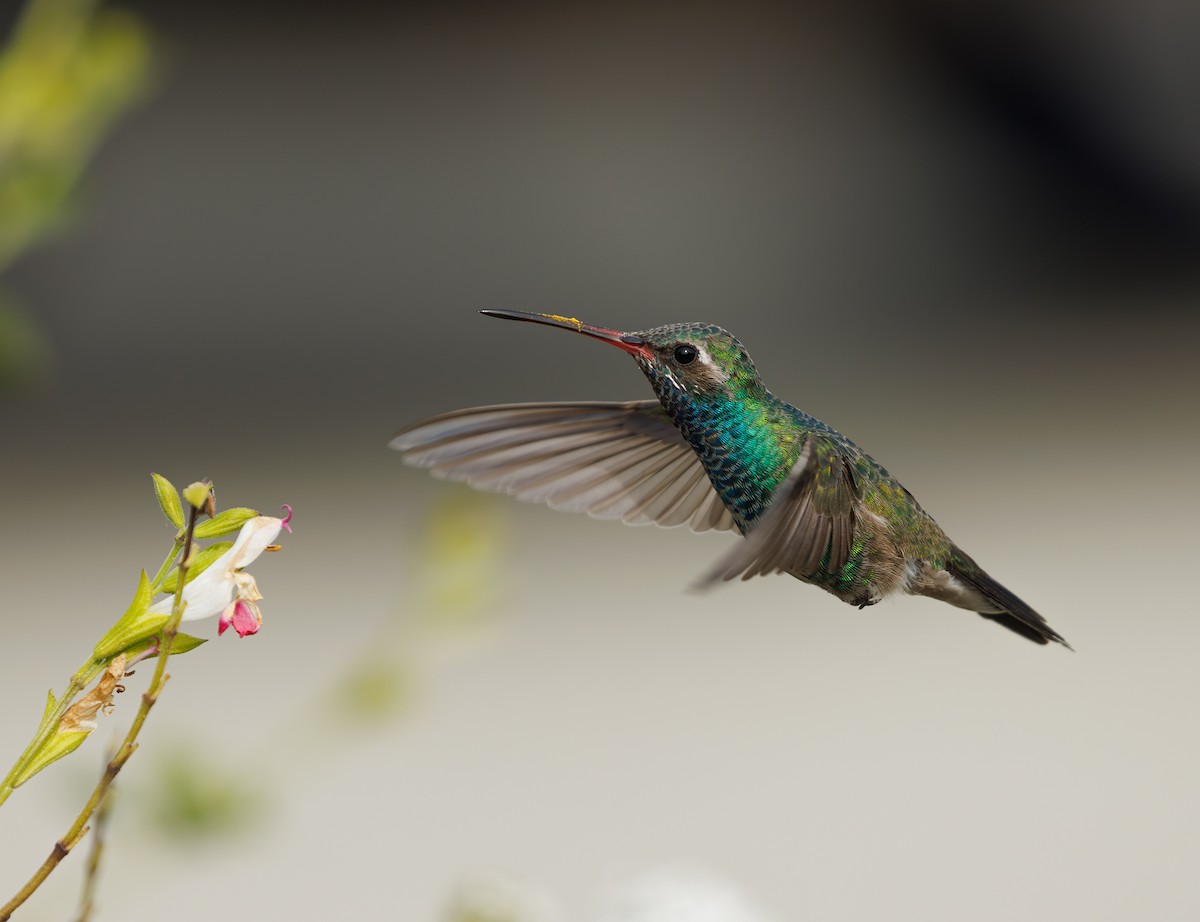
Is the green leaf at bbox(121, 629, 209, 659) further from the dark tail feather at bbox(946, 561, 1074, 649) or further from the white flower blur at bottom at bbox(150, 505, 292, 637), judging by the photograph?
the dark tail feather at bbox(946, 561, 1074, 649)

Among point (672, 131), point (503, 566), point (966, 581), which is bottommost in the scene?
point (503, 566)

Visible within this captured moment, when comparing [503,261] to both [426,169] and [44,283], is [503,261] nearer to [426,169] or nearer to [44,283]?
[426,169]

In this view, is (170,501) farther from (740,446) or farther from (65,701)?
(740,446)

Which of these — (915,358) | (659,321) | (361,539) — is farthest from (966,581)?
(915,358)

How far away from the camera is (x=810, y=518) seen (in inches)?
41.3

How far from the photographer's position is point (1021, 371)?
19.1 ft

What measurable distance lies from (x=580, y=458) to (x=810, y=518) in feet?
1.11

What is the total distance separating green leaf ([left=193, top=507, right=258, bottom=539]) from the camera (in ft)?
2.28

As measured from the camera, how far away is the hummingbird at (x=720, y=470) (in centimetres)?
106

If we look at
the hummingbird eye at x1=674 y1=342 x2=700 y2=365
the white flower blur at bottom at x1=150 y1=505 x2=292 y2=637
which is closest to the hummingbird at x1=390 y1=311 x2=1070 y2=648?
the hummingbird eye at x1=674 y1=342 x2=700 y2=365

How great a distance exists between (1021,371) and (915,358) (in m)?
0.49

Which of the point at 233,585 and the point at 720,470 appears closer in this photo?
the point at 233,585

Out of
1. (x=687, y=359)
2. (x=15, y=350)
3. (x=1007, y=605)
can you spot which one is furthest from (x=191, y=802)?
(x=1007, y=605)

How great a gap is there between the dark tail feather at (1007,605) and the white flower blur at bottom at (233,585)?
69cm
